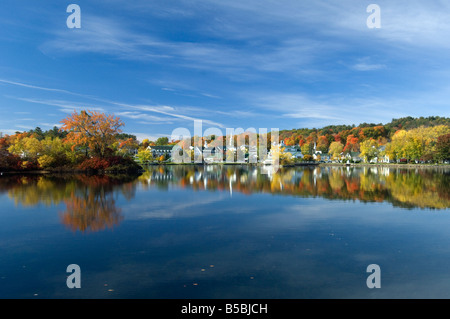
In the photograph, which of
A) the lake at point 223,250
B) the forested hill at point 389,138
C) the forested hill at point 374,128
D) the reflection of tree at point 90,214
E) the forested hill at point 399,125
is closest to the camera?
the lake at point 223,250

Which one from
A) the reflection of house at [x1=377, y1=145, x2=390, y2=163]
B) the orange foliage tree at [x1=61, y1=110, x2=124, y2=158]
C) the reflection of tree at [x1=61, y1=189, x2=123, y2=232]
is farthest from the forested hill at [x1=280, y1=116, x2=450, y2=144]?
the reflection of tree at [x1=61, y1=189, x2=123, y2=232]

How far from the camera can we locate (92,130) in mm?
40562

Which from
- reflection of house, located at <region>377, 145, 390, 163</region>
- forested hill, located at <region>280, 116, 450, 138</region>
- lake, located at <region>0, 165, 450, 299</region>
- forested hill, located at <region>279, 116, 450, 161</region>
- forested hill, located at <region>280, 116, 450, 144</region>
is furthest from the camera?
forested hill, located at <region>280, 116, 450, 144</region>

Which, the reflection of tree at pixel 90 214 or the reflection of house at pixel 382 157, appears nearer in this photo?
the reflection of tree at pixel 90 214

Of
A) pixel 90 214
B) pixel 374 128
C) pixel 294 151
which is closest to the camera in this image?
pixel 90 214

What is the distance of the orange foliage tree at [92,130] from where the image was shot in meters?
39.8

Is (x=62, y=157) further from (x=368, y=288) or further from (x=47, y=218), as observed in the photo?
(x=368, y=288)

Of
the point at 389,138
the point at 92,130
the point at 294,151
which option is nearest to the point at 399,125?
the point at 389,138

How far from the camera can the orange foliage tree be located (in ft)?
131

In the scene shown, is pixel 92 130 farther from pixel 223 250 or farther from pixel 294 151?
pixel 294 151

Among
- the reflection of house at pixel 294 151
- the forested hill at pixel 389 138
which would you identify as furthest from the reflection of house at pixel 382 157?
the reflection of house at pixel 294 151

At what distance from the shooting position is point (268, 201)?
15.2 meters

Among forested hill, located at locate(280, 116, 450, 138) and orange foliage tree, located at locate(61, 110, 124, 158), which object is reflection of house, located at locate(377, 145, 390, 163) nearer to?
forested hill, located at locate(280, 116, 450, 138)

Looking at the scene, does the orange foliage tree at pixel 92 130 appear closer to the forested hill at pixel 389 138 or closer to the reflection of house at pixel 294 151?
the forested hill at pixel 389 138
